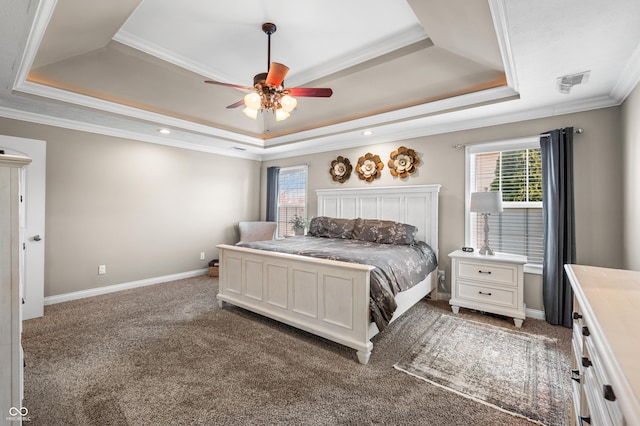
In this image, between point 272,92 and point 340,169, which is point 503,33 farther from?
point 340,169

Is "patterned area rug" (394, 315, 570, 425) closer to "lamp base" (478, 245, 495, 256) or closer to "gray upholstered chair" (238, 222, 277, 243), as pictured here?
"lamp base" (478, 245, 495, 256)

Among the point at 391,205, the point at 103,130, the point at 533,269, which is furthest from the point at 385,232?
the point at 103,130

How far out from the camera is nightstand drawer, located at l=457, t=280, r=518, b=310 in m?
3.06

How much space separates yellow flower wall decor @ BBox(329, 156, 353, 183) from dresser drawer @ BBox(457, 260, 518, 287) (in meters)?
2.30

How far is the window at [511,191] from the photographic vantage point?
3371mm

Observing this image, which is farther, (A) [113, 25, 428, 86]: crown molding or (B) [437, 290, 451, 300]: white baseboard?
(B) [437, 290, 451, 300]: white baseboard

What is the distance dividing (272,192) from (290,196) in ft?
1.33

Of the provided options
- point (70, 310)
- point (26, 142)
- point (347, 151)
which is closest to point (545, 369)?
point (347, 151)

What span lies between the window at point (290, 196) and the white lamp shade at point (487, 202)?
301cm

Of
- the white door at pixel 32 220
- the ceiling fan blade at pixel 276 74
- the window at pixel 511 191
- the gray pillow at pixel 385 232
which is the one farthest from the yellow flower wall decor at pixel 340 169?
the white door at pixel 32 220

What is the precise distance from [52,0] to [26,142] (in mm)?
2208

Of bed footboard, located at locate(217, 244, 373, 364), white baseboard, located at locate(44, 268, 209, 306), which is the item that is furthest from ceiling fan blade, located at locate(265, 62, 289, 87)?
white baseboard, located at locate(44, 268, 209, 306)

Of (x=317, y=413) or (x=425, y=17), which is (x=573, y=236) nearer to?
(x=425, y=17)

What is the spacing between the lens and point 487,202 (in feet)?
10.7
